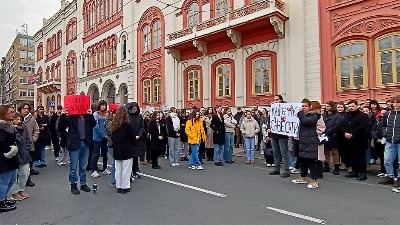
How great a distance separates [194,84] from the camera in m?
20.3

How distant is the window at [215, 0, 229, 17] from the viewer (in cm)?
1791

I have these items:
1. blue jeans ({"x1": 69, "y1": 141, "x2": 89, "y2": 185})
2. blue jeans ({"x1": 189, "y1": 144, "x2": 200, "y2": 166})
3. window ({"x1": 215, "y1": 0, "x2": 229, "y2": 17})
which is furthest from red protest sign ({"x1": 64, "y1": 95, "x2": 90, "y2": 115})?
window ({"x1": 215, "y1": 0, "x2": 229, "y2": 17})

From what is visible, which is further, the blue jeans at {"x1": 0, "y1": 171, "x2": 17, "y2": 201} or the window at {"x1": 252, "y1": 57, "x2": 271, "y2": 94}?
the window at {"x1": 252, "y1": 57, "x2": 271, "y2": 94}

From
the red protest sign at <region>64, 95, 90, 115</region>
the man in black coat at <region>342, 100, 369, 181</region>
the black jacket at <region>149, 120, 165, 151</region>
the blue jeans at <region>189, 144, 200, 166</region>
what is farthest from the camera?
the black jacket at <region>149, 120, 165, 151</region>

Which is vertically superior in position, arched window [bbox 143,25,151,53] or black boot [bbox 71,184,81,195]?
arched window [bbox 143,25,151,53]

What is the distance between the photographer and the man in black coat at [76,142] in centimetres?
650

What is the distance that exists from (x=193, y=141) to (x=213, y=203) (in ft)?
13.7

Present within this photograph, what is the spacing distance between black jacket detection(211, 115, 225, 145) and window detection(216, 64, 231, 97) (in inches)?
296

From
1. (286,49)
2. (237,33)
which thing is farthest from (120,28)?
(286,49)

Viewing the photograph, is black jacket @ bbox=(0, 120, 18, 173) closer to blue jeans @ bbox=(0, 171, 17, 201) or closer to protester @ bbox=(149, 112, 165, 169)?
blue jeans @ bbox=(0, 171, 17, 201)

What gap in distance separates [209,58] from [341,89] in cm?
835

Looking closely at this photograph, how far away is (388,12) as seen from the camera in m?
11.9

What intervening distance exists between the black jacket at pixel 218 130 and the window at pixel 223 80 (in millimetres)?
7522

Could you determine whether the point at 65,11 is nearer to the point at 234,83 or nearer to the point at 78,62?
the point at 78,62
